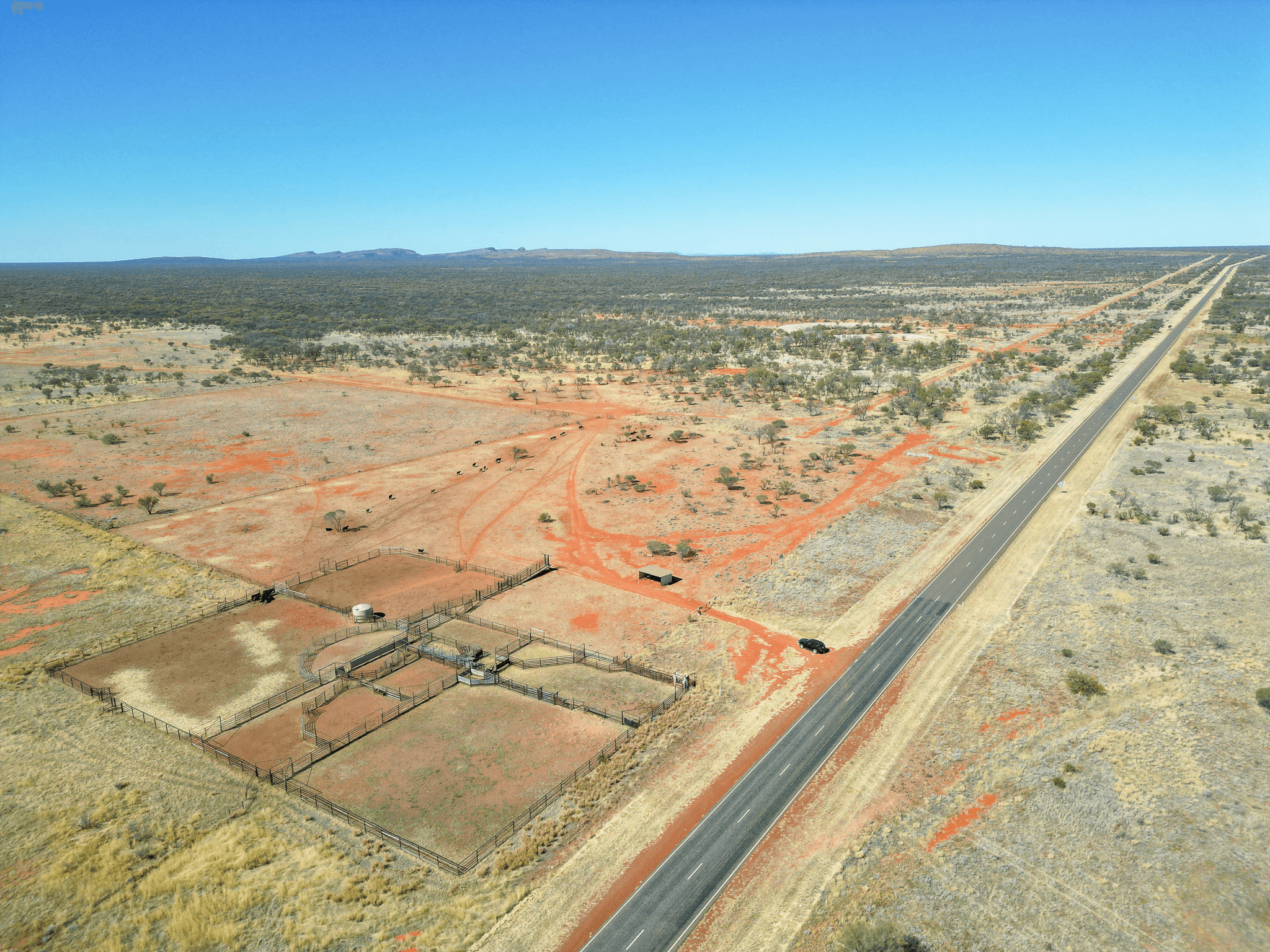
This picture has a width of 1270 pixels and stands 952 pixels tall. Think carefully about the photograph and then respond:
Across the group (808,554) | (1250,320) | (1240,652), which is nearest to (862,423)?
A: (808,554)

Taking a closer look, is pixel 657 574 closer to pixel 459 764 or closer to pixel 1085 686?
pixel 459 764

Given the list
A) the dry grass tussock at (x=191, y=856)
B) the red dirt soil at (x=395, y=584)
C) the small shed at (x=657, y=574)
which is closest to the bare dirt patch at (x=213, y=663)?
the dry grass tussock at (x=191, y=856)

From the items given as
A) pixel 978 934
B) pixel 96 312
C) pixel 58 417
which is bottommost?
pixel 978 934

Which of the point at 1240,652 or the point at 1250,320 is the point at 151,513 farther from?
the point at 1250,320

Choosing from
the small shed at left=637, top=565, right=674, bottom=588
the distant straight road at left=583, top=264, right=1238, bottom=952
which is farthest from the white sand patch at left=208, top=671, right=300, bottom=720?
the small shed at left=637, top=565, right=674, bottom=588

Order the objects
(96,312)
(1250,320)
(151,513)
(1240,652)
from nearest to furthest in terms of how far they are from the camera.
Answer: (1240,652)
(151,513)
(1250,320)
(96,312)

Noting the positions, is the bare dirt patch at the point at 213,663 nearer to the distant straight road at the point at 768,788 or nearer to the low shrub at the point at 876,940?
the distant straight road at the point at 768,788
